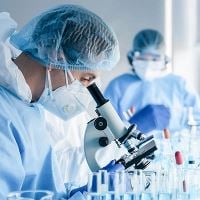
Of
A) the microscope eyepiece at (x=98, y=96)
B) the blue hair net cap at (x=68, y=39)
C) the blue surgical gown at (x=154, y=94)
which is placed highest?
the blue hair net cap at (x=68, y=39)

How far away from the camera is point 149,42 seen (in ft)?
9.61

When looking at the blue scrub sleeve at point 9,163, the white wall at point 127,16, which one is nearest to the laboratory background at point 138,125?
the white wall at point 127,16

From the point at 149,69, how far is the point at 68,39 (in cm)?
163

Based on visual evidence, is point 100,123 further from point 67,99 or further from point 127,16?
point 127,16

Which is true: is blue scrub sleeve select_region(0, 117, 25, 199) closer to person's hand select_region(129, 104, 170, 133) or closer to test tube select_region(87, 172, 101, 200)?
test tube select_region(87, 172, 101, 200)

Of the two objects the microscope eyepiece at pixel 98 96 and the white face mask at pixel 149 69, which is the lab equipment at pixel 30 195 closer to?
the microscope eyepiece at pixel 98 96

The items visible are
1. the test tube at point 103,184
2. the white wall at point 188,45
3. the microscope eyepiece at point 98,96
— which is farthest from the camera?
the white wall at point 188,45

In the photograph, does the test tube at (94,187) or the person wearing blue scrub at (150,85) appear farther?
the person wearing blue scrub at (150,85)

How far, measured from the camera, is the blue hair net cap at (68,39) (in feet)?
4.20

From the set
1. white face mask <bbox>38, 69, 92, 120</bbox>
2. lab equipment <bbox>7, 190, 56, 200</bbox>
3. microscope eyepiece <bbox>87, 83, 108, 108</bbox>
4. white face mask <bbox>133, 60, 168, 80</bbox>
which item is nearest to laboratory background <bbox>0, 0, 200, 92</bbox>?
white face mask <bbox>133, 60, 168, 80</bbox>

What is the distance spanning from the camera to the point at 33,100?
1.38 metres

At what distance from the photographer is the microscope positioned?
3.91 ft

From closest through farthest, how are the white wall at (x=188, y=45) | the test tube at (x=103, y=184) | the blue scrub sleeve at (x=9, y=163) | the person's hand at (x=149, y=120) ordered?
the test tube at (x=103, y=184)
the blue scrub sleeve at (x=9, y=163)
the person's hand at (x=149, y=120)
the white wall at (x=188, y=45)

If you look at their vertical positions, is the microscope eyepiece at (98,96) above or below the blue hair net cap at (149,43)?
above
